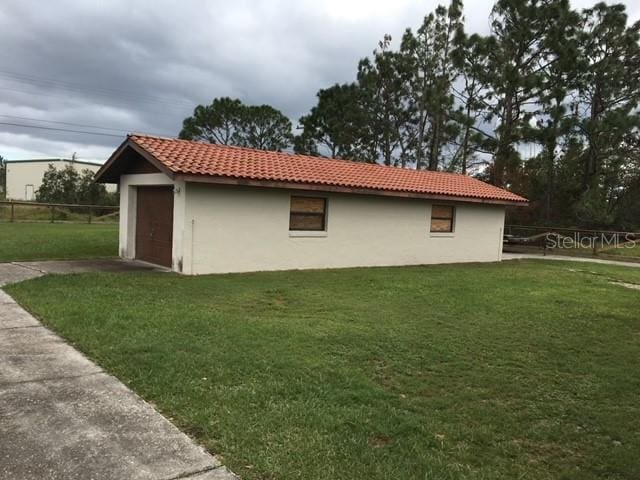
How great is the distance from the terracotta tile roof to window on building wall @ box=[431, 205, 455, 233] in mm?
617

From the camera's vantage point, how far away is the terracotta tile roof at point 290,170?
37.5ft

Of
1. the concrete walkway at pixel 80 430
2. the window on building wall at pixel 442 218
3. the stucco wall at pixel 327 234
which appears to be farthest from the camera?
the window on building wall at pixel 442 218

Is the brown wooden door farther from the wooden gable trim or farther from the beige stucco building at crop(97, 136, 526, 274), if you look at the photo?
the wooden gable trim

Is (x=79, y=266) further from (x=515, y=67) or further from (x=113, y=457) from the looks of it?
(x=515, y=67)

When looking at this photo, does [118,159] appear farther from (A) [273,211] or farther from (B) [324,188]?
(B) [324,188]

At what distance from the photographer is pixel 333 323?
23.2 feet

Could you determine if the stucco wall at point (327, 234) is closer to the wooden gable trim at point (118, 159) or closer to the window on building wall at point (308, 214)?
the window on building wall at point (308, 214)

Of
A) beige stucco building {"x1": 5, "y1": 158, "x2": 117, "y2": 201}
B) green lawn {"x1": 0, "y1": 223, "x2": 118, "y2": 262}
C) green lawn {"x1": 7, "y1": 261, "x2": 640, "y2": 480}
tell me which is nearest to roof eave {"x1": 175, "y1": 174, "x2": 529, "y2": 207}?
green lawn {"x1": 7, "y1": 261, "x2": 640, "y2": 480}

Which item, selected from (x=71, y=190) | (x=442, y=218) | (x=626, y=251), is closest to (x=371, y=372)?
(x=442, y=218)

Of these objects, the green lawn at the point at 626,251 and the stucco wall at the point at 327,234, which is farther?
the green lawn at the point at 626,251

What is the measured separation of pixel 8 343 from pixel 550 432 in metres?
5.38

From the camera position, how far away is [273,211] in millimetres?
12383

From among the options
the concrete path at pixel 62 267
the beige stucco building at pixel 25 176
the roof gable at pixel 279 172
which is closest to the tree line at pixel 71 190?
the beige stucco building at pixel 25 176

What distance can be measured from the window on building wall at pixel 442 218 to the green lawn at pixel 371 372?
665 cm
